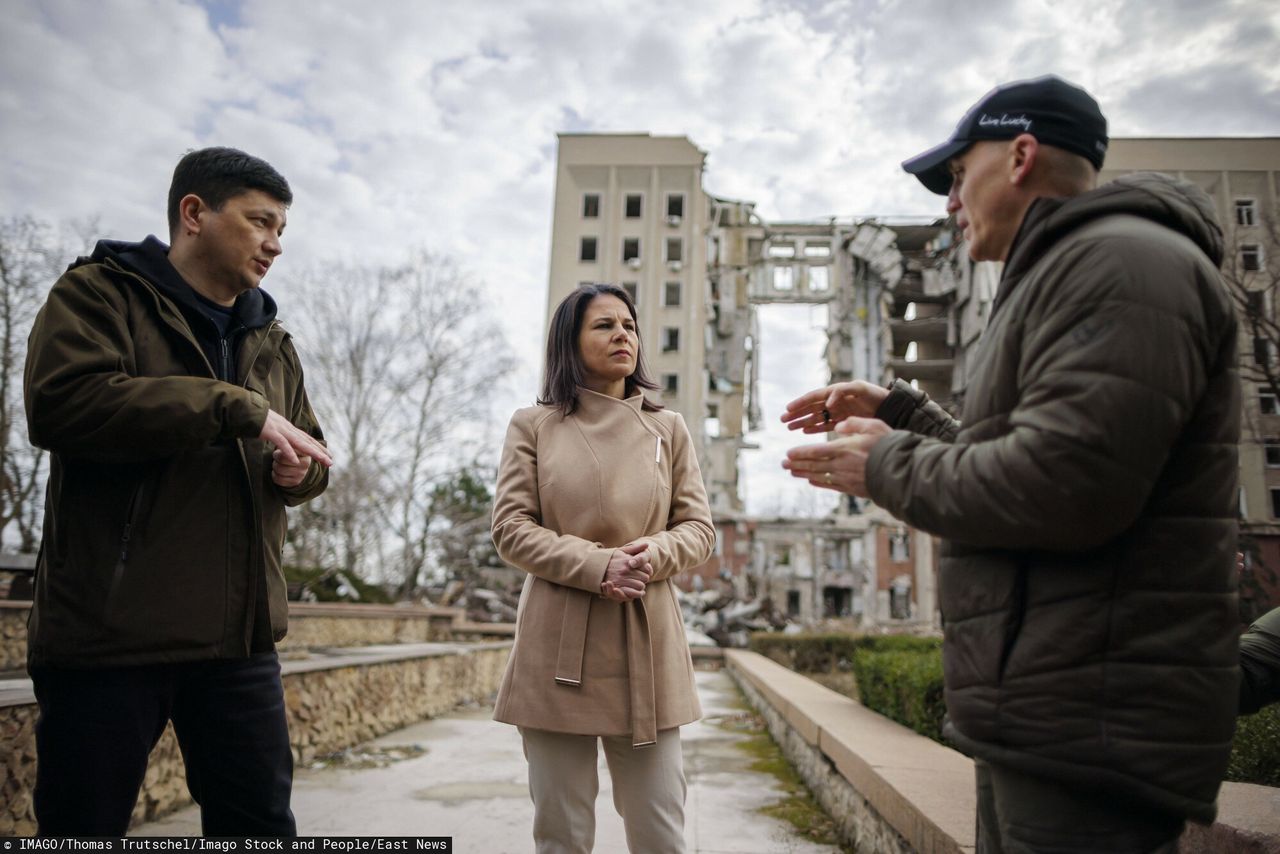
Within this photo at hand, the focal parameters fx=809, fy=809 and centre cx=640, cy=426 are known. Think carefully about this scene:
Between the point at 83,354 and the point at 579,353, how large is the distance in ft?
4.10

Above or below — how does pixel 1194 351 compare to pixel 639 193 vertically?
below

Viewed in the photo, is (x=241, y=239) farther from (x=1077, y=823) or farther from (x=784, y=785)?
(x=784, y=785)

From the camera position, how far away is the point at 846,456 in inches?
55.2

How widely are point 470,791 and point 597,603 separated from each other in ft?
9.55

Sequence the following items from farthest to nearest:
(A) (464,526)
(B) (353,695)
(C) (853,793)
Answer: (A) (464,526) < (B) (353,695) < (C) (853,793)

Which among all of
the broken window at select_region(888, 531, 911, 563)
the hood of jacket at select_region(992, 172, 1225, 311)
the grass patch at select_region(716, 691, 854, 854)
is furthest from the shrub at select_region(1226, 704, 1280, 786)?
the broken window at select_region(888, 531, 911, 563)

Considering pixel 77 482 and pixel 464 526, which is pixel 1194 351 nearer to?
pixel 77 482

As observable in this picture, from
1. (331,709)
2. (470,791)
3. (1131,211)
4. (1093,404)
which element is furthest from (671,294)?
(1093,404)

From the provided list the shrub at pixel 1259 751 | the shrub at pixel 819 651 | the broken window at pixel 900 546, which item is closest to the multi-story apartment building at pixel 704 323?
the broken window at pixel 900 546

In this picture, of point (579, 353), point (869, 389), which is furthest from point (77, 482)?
point (869, 389)

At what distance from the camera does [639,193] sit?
Answer: 117 feet

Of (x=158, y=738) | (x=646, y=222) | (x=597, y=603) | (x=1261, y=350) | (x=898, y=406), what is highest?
(x=646, y=222)

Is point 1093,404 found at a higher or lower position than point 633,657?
higher

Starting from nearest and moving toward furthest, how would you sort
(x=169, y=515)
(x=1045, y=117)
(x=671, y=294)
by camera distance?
1. (x=1045, y=117)
2. (x=169, y=515)
3. (x=671, y=294)
